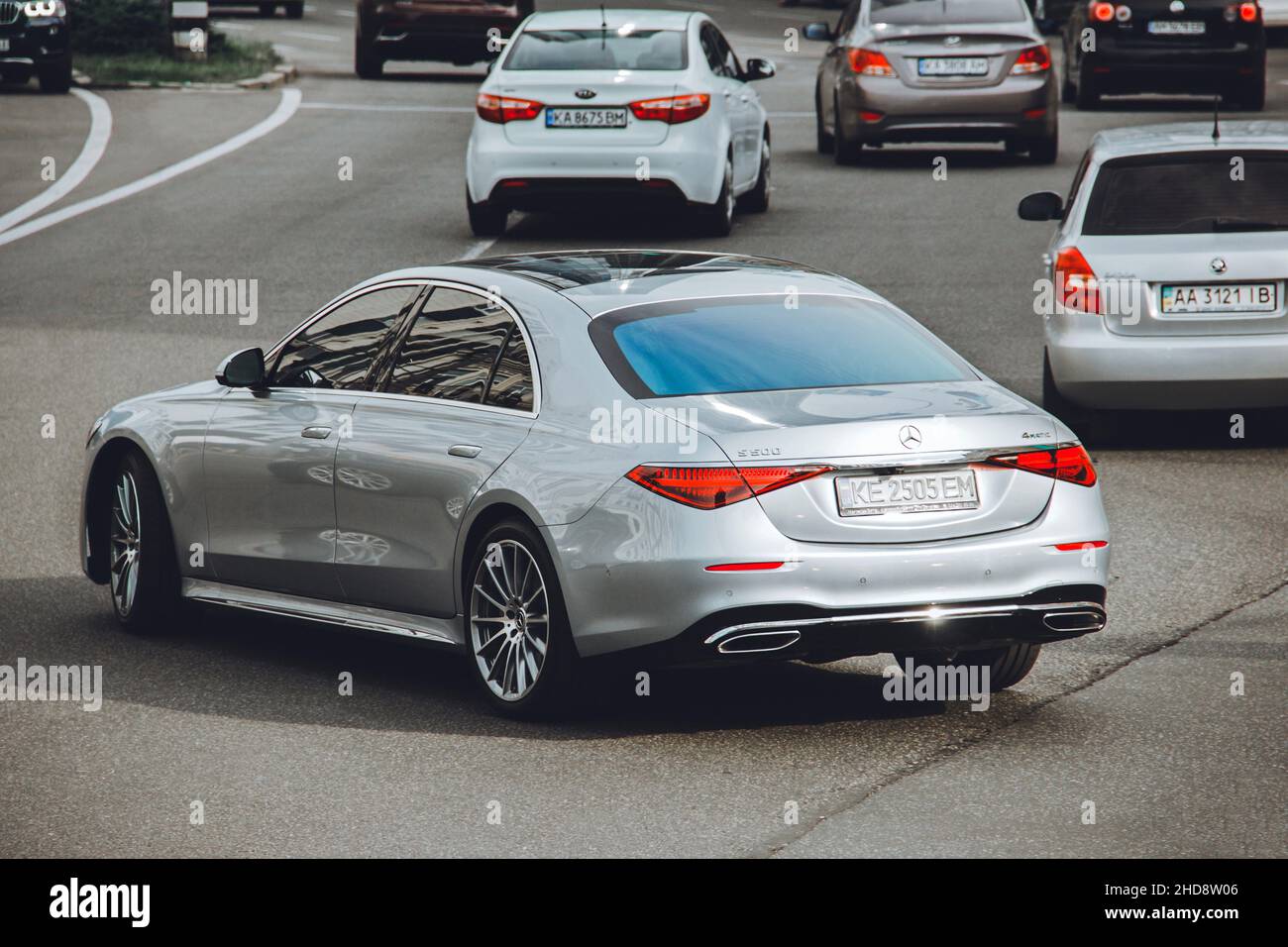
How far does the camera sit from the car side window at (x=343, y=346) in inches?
332

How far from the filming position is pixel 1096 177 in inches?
487

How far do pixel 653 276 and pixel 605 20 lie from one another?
11298mm

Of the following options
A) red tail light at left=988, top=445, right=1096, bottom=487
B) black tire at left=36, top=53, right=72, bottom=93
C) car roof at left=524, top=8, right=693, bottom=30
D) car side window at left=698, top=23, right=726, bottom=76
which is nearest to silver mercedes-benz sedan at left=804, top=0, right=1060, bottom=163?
car side window at left=698, top=23, right=726, bottom=76

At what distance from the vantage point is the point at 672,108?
18.1m

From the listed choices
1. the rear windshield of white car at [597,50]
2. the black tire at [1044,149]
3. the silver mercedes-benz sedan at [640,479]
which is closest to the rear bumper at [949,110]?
the black tire at [1044,149]

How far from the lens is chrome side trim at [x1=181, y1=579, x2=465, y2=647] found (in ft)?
26.0

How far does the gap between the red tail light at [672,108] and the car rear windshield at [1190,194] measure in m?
6.20

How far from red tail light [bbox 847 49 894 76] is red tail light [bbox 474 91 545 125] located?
5.52 m

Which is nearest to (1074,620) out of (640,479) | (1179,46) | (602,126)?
(640,479)

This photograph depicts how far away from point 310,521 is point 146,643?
106 cm

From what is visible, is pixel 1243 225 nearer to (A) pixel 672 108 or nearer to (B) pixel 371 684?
(B) pixel 371 684

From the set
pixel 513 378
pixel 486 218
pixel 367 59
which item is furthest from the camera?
pixel 367 59

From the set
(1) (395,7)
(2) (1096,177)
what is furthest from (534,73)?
(1) (395,7)
